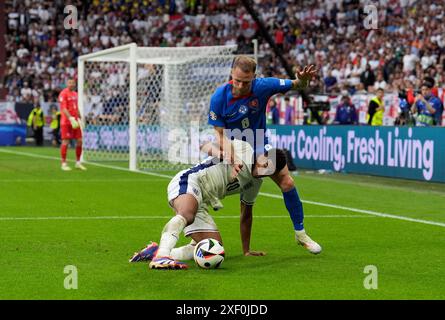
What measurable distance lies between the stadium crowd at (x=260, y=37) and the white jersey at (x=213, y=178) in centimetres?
1565

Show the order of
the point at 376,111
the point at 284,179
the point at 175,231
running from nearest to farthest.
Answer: the point at 175,231
the point at 284,179
the point at 376,111

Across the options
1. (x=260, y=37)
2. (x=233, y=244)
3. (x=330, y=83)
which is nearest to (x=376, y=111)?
(x=330, y=83)

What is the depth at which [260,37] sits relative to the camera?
39.2 meters

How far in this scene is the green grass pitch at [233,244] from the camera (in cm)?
723

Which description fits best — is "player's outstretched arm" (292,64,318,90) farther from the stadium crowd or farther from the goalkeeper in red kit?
the stadium crowd

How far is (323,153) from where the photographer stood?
22422 mm

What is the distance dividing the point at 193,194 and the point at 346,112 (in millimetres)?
17786

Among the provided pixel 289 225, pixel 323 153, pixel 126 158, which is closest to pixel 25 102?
pixel 126 158

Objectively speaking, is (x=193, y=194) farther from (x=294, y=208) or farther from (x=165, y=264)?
(x=294, y=208)

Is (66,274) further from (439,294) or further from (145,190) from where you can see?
(145,190)

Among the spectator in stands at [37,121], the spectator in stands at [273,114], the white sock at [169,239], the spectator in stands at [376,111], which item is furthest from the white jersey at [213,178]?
the spectator in stands at [37,121]

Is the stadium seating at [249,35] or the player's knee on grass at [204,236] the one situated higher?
the stadium seating at [249,35]

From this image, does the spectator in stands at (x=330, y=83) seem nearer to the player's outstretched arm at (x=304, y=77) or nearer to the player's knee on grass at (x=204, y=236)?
the player's outstretched arm at (x=304, y=77)

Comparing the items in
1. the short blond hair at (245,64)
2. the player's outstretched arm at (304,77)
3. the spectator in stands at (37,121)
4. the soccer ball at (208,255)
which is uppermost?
the short blond hair at (245,64)
